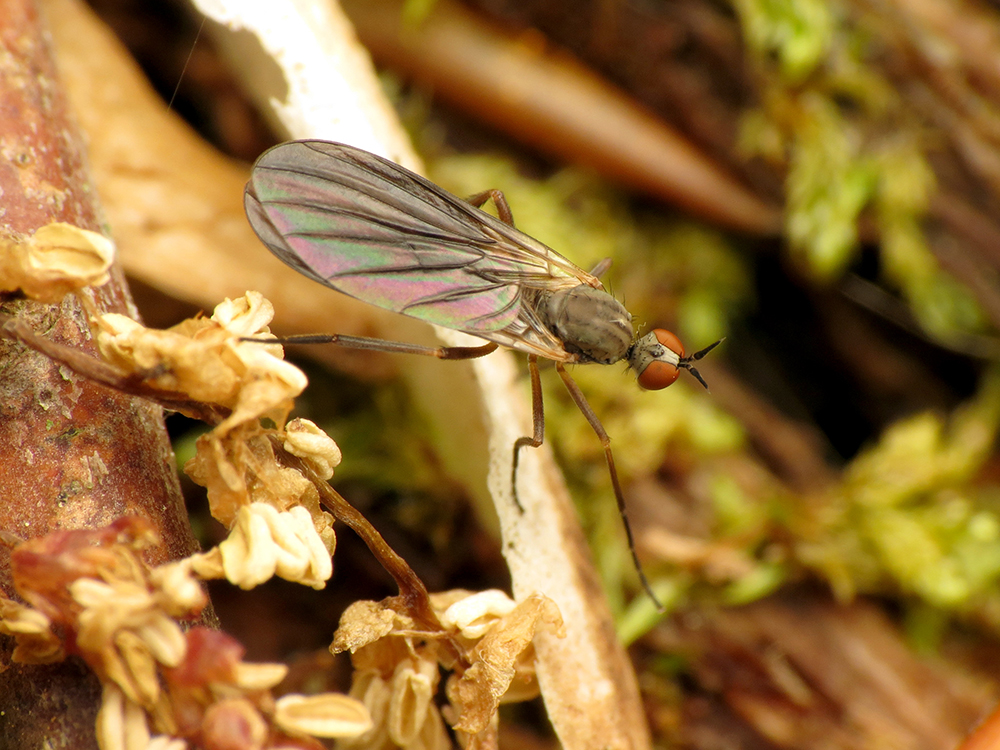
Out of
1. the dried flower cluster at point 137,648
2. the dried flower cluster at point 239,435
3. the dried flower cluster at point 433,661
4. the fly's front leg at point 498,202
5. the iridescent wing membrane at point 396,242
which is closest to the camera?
the dried flower cluster at point 137,648

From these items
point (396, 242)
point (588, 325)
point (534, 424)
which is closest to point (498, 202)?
point (588, 325)

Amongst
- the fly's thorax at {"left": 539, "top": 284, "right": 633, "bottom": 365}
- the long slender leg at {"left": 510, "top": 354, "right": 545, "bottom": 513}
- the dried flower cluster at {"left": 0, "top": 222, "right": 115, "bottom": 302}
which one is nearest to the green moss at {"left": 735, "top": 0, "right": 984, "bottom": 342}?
the fly's thorax at {"left": 539, "top": 284, "right": 633, "bottom": 365}

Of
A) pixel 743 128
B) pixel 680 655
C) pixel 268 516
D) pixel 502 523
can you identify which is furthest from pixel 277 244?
pixel 743 128

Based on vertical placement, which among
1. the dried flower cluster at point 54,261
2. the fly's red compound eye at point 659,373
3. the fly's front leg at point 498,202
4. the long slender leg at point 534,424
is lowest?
the long slender leg at point 534,424

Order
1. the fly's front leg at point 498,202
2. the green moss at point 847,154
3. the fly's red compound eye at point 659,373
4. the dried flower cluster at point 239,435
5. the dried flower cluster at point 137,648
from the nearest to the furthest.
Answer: the dried flower cluster at point 137,648
the dried flower cluster at point 239,435
the fly's red compound eye at point 659,373
the fly's front leg at point 498,202
the green moss at point 847,154

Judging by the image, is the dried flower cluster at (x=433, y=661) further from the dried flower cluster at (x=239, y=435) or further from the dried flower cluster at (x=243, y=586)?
the dried flower cluster at (x=239, y=435)

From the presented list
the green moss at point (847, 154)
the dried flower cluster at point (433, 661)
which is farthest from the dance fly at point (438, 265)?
the green moss at point (847, 154)
